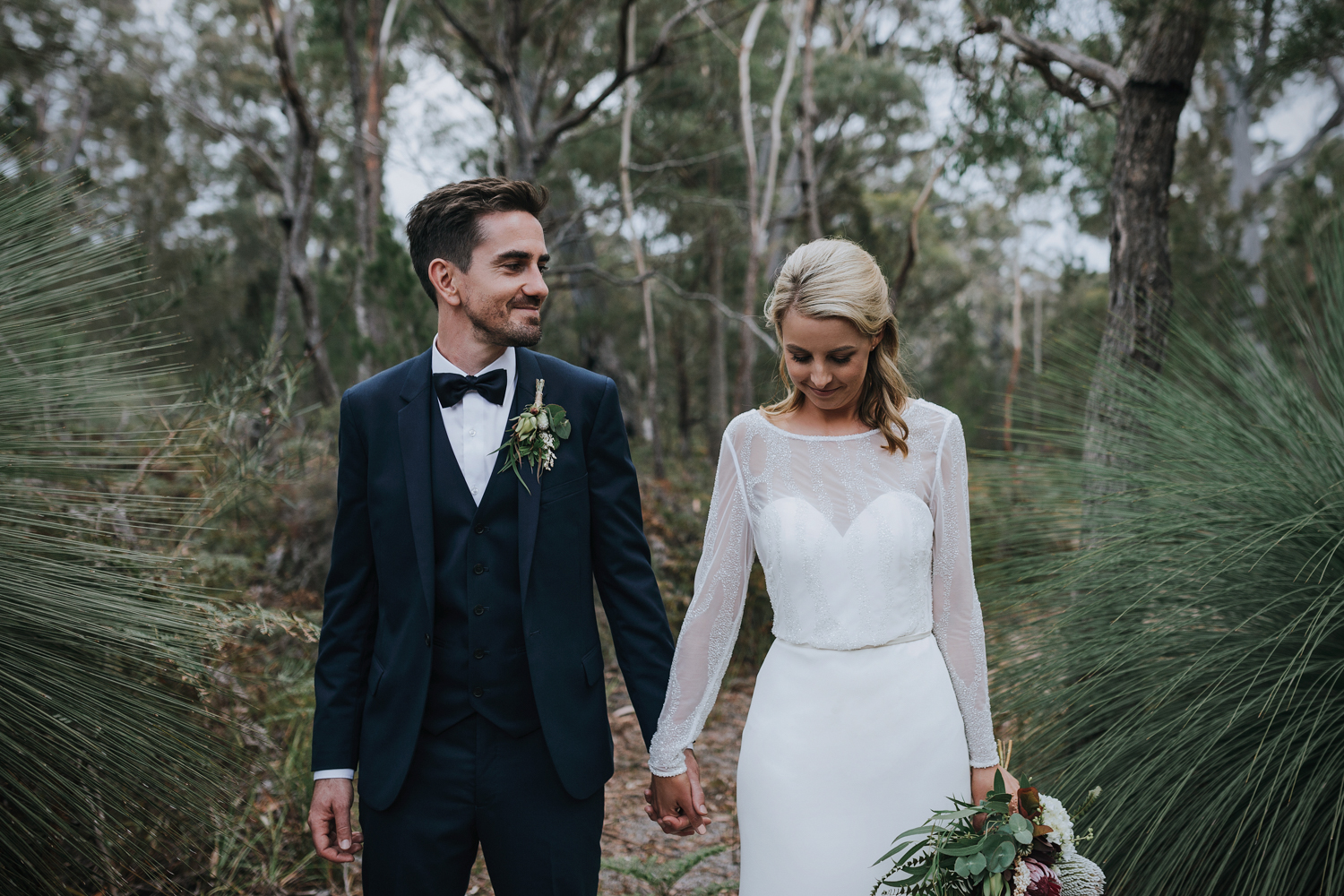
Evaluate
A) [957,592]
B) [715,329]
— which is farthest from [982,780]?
[715,329]

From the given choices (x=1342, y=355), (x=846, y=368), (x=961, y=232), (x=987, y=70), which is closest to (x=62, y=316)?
(x=846, y=368)

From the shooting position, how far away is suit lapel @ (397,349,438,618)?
6.83ft

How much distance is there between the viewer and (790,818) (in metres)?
2.05

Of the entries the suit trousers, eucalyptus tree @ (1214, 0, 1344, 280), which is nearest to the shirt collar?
the suit trousers

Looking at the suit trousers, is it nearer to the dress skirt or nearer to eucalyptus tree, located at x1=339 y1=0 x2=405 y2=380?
the dress skirt

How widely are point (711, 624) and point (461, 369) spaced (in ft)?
2.91

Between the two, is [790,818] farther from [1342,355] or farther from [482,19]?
[482,19]

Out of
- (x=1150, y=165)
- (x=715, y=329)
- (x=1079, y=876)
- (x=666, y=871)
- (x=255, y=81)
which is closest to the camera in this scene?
(x=1079, y=876)

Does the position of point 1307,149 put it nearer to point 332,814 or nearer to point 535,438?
point 535,438

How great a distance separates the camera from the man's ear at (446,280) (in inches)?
88.8

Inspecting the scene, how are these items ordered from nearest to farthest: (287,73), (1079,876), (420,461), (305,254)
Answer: (1079,876), (420,461), (287,73), (305,254)

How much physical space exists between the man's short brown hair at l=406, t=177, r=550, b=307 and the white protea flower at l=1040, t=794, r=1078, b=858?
1.73 meters

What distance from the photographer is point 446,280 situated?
227 centimetres

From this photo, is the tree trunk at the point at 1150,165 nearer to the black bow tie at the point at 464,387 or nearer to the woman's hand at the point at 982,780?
the woman's hand at the point at 982,780
